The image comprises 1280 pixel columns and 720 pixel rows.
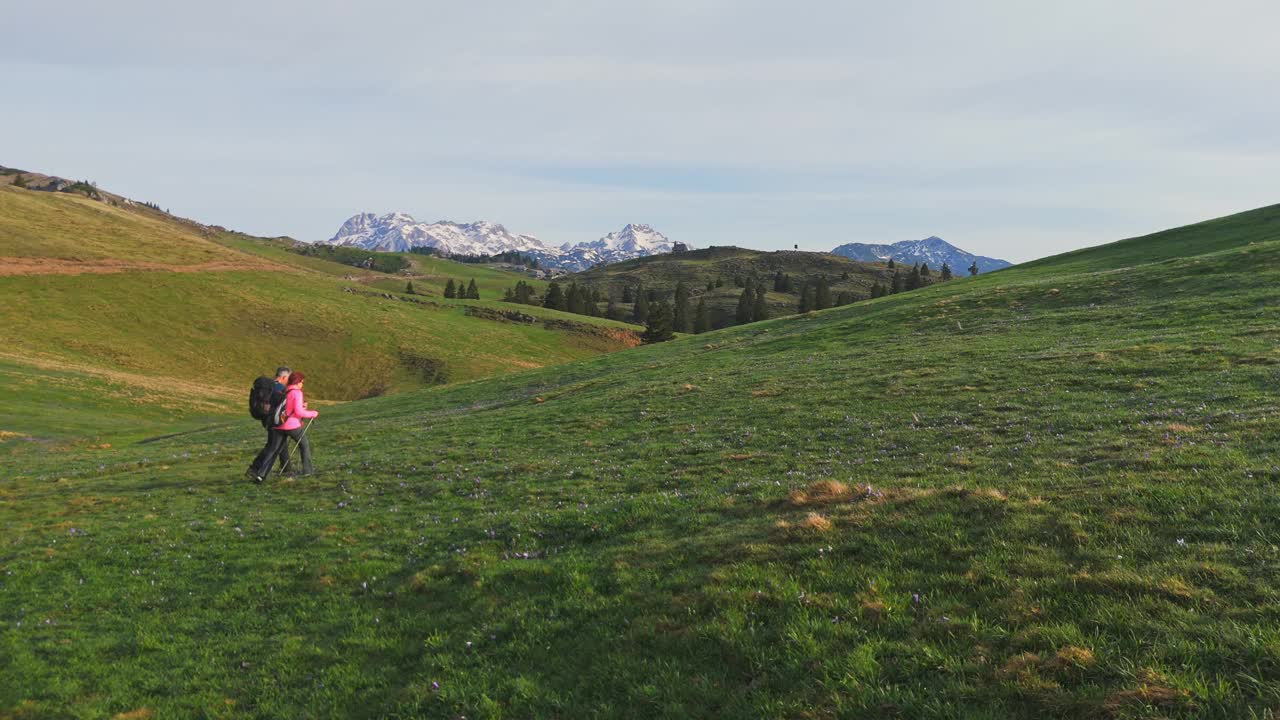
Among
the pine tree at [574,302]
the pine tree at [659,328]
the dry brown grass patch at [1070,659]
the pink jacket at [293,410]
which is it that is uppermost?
the pine tree at [574,302]

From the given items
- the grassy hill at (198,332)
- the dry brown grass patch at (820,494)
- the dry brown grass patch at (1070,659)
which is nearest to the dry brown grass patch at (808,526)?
the dry brown grass patch at (820,494)

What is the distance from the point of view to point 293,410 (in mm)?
21891

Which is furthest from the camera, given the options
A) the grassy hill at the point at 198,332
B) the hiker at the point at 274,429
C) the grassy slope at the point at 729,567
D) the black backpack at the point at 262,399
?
the grassy hill at the point at 198,332

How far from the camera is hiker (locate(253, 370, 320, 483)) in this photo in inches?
856

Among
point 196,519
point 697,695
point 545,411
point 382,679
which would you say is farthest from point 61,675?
point 545,411

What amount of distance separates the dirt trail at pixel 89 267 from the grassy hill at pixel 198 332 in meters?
0.26

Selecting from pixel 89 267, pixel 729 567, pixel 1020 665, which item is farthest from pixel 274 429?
pixel 89 267

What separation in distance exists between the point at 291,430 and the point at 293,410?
88 cm

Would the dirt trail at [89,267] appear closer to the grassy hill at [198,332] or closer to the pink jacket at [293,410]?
the grassy hill at [198,332]

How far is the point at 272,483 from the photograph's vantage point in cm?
2219

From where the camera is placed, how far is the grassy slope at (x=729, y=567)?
710 centimetres

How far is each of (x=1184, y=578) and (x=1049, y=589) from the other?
1.56 metres

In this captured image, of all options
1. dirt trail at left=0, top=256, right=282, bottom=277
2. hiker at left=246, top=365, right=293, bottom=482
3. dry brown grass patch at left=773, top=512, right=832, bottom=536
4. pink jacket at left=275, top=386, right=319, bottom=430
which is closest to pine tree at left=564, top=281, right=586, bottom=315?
dirt trail at left=0, top=256, right=282, bottom=277

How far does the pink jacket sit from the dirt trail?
108 meters
